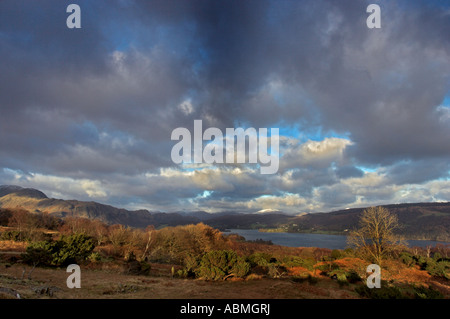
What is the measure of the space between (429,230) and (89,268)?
713ft

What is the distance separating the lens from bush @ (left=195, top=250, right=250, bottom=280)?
18.7 meters

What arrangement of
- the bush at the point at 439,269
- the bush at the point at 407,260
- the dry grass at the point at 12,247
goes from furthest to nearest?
the bush at the point at 407,260, the dry grass at the point at 12,247, the bush at the point at 439,269

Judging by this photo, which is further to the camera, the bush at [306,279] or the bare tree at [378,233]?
the bare tree at [378,233]

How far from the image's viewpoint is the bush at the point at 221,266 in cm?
1872

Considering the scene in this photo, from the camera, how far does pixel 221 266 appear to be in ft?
63.4

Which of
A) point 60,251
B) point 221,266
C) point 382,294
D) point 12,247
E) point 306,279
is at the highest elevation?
point 382,294

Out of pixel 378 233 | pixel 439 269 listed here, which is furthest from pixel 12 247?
pixel 439 269

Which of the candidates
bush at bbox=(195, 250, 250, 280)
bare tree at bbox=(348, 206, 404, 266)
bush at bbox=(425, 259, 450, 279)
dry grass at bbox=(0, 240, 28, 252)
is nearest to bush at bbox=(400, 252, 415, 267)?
bush at bbox=(425, 259, 450, 279)

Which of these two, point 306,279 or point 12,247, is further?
point 12,247

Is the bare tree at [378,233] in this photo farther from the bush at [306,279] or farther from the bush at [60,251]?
the bush at [60,251]

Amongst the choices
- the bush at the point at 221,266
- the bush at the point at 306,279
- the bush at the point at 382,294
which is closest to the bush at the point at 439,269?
the bush at the point at 306,279

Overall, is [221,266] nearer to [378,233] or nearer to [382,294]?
[382,294]

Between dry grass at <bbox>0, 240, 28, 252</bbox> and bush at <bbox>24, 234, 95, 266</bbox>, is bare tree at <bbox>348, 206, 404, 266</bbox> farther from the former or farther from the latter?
dry grass at <bbox>0, 240, 28, 252</bbox>

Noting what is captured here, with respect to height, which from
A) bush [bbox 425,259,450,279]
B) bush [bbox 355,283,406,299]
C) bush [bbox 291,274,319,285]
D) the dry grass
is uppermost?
bush [bbox 355,283,406,299]
